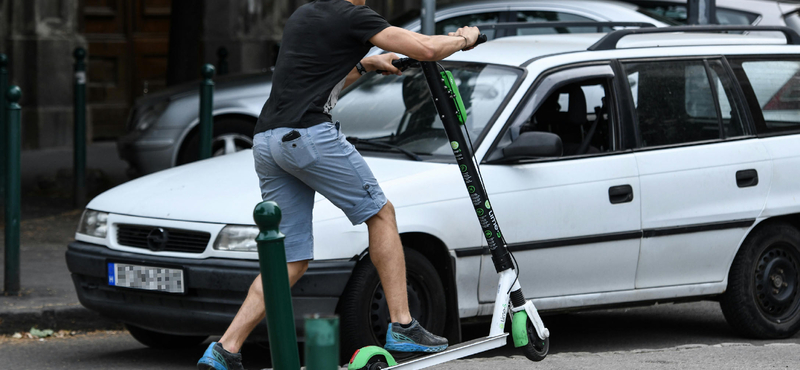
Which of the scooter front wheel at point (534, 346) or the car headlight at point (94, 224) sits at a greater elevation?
the car headlight at point (94, 224)

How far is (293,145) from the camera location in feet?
13.6

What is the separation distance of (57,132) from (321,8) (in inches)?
455

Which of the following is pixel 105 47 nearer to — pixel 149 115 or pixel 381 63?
pixel 149 115

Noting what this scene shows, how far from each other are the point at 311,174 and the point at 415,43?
2.01 feet

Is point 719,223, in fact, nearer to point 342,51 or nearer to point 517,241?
point 517,241

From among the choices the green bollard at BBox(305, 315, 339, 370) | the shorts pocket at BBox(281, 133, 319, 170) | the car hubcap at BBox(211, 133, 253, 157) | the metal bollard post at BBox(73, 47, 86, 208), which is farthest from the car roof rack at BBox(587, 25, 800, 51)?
the metal bollard post at BBox(73, 47, 86, 208)

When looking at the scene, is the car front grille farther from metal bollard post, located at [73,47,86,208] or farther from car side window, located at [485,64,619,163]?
metal bollard post, located at [73,47,86,208]

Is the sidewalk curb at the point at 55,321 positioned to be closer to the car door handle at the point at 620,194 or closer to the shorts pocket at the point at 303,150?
the shorts pocket at the point at 303,150

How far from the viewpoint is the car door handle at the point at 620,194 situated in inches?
220

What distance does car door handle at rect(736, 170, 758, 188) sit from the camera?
19.6 feet

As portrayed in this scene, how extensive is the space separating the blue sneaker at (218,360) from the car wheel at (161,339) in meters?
1.60

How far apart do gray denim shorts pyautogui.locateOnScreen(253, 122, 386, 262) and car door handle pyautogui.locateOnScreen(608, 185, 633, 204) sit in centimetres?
170

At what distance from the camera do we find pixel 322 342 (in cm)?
277

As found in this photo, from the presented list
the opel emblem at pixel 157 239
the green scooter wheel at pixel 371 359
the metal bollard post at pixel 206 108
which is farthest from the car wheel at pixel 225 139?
the green scooter wheel at pixel 371 359
